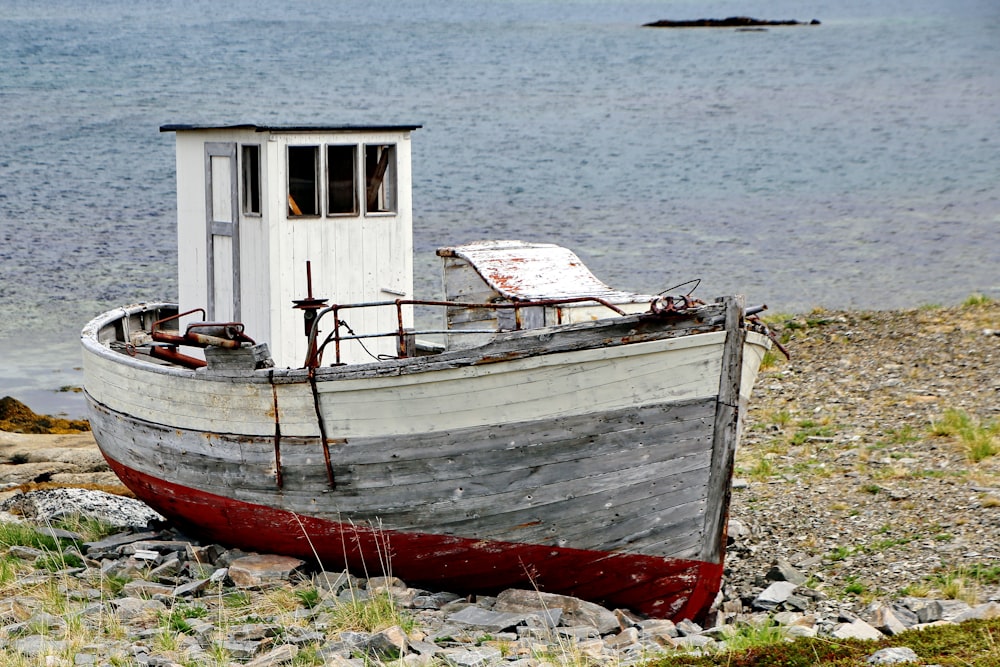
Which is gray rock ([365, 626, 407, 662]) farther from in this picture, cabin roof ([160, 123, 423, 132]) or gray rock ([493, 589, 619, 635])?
cabin roof ([160, 123, 423, 132])

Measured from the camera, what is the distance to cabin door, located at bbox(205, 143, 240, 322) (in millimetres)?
10961

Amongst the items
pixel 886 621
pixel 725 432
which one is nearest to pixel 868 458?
pixel 886 621

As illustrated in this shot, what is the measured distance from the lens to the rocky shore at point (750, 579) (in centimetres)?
798

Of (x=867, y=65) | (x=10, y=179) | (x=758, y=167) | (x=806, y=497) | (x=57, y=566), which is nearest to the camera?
(x=57, y=566)

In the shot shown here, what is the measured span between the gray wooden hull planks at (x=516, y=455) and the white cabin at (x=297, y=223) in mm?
1300

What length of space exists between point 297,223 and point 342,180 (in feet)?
2.14

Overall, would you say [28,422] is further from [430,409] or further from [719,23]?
[719,23]

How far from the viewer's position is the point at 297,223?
420 inches

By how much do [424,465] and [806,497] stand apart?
4046 millimetres

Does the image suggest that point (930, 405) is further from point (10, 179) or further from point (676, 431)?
point (10, 179)

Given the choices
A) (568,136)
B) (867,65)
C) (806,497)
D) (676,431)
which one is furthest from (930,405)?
(867,65)

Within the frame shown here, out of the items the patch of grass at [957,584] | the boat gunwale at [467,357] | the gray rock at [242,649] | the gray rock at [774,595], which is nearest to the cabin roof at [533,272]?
the boat gunwale at [467,357]

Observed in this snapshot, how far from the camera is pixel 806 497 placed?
1123cm

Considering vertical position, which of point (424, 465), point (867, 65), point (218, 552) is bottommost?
point (218, 552)
